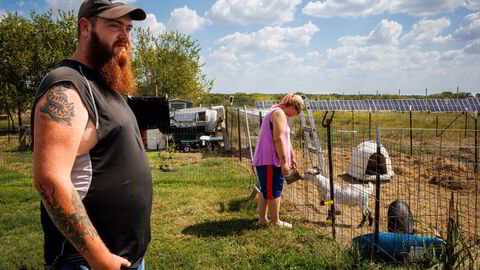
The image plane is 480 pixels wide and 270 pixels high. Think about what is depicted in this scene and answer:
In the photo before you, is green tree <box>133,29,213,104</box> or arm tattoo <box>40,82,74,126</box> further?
green tree <box>133,29,213,104</box>

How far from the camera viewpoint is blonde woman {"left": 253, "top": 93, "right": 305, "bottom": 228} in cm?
482

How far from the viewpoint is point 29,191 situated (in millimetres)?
7609

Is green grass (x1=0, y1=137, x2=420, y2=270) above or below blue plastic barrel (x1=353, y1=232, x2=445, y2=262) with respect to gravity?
below

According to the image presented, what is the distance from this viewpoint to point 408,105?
128ft

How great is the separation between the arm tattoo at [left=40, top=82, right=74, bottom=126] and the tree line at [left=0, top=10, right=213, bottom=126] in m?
23.0

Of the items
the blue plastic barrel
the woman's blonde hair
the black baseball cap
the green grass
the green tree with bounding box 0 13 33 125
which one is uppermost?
the green tree with bounding box 0 13 33 125

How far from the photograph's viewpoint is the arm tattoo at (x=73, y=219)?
4.54 feet

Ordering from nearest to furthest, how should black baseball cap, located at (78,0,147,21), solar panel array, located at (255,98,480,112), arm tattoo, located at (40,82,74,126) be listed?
arm tattoo, located at (40,82,74,126), black baseball cap, located at (78,0,147,21), solar panel array, located at (255,98,480,112)

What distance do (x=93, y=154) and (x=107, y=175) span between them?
0.11 m

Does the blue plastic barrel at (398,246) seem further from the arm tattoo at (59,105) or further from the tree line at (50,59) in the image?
the tree line at (50,59)

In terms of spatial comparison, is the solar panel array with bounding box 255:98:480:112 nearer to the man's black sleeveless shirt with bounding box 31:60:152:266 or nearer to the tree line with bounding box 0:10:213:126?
the tree line with bounding box 0:10:213:126

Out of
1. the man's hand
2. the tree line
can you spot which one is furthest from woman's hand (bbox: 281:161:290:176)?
the tree line

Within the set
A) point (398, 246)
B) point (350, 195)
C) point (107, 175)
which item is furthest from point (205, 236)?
point (107, 175)

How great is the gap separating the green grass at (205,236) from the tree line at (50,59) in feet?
57.2
